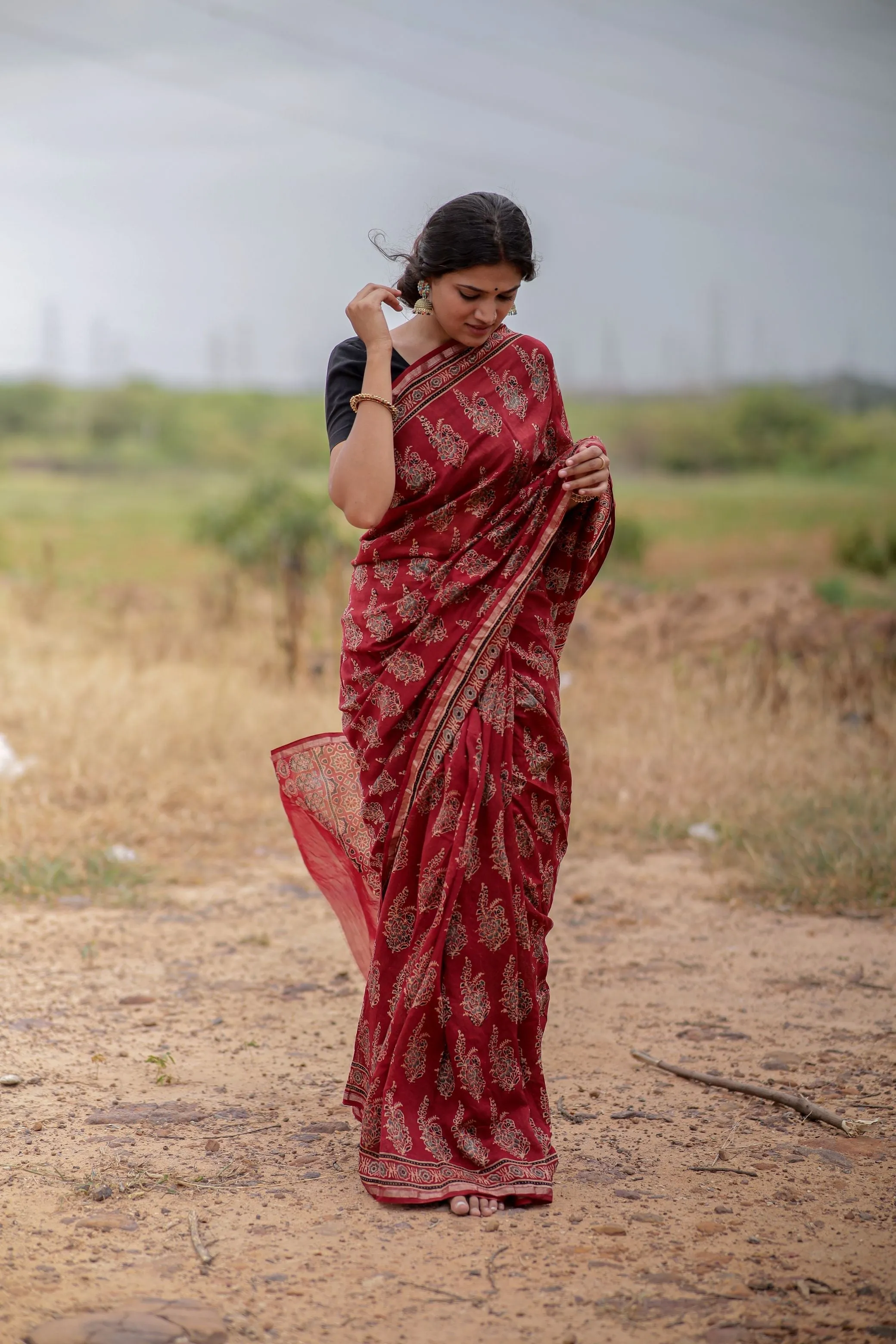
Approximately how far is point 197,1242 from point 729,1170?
112 centimetres

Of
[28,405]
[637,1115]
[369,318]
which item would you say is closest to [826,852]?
[637,1115]

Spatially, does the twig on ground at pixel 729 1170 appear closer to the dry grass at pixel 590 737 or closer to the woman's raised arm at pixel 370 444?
the woman's raised arm at pixel 370 444

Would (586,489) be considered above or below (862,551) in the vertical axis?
above

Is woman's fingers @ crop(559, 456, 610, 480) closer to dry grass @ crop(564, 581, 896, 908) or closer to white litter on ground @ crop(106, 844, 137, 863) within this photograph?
dry grass @ crop(564, 581, 896, 908)

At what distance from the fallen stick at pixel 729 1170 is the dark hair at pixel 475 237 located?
6.29 ft

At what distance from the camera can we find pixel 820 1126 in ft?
9.75

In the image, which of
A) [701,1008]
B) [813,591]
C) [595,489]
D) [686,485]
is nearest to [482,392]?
[595,489]

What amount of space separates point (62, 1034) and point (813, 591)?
7976 mm

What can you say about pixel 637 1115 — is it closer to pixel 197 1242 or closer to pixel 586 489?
pixel 197 1242

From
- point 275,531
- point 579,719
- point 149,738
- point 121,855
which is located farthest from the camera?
point 275,531

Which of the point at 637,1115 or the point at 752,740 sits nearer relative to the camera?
the point at 637,1115

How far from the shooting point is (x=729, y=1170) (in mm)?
2727

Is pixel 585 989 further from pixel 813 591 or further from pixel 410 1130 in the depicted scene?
pixel 813 591

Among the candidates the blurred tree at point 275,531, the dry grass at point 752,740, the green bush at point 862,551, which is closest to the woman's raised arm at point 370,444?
the dry grass at point 752,740
